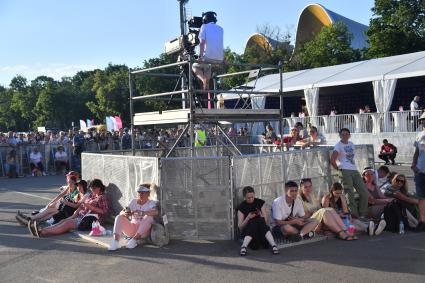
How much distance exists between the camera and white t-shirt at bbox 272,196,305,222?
25.2 ft

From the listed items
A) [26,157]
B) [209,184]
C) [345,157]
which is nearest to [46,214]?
[209,184]

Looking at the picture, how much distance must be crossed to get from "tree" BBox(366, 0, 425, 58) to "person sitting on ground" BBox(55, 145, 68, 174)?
25.2 meters

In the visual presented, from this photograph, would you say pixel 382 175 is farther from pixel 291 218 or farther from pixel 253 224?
pixel 253 224

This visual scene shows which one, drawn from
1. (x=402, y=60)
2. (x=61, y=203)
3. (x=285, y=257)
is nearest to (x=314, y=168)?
(x=285, y=257)

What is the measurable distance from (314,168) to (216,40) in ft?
9.72

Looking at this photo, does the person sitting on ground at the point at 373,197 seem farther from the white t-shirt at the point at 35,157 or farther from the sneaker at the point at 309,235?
the white t-shirt at the point at 35,157

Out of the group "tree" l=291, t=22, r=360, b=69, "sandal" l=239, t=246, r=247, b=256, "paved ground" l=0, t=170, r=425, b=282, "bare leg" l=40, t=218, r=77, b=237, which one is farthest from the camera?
"tree" l=291, t=22, r=360, b=69

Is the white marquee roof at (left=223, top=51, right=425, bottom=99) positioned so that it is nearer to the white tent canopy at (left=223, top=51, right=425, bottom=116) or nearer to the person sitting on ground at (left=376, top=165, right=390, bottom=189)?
the white tent canopy at (left=223, top=51, right=425, bottom=116)

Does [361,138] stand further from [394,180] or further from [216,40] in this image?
[216,40]

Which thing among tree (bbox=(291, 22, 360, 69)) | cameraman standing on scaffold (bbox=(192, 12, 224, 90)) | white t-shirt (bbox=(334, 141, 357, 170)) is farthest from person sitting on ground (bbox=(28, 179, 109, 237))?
tree (bbox=(291, 22, 360, 69))

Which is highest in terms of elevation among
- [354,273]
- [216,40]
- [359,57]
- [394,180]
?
[359,57]

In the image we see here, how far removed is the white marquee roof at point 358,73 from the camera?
22.1 m

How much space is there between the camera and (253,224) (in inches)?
284

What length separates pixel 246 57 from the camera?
170ft
